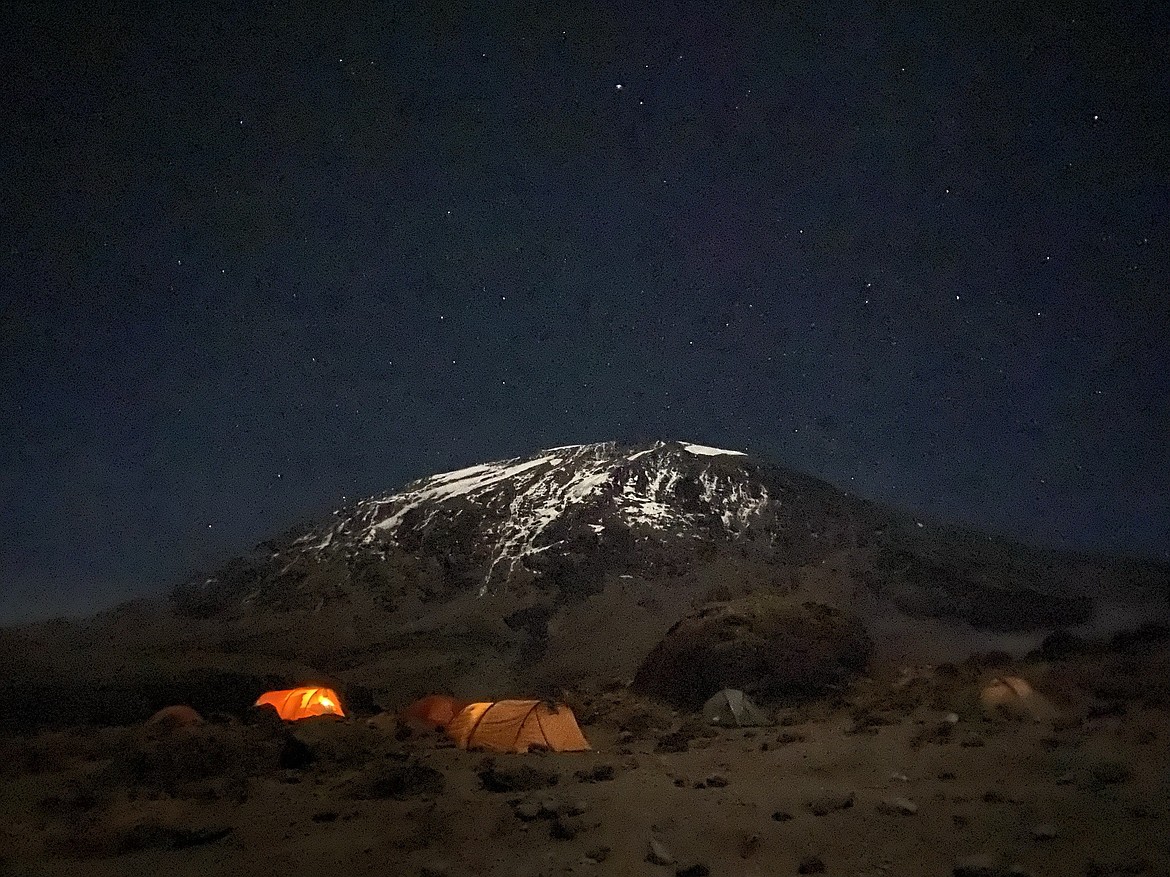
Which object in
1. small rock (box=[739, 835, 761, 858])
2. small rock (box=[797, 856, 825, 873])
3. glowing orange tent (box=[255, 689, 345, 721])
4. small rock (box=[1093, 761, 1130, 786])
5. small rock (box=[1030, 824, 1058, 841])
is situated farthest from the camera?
glowing orange tent (box=[255, 689, 345, 721])

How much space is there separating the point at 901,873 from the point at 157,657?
2843cm

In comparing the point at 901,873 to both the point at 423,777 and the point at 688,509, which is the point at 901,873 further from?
the point at 688,509

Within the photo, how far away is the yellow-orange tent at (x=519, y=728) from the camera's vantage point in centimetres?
1566

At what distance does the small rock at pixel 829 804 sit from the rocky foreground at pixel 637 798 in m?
0.04

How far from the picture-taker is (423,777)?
11.8m

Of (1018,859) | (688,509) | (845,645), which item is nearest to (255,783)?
(1018,859)

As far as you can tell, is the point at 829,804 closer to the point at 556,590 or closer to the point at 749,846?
the point at 749,846

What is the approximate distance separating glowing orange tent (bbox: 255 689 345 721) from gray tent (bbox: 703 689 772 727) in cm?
1176

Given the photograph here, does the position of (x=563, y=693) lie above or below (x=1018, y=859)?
below

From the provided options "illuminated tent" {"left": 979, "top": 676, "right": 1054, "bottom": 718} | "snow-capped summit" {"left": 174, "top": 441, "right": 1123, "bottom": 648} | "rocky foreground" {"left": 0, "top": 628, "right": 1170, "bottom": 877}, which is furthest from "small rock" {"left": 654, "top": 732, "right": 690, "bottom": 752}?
"snow-capped summit" {"left": 174, "top": 441, "right": 1123, "bottom": 648}

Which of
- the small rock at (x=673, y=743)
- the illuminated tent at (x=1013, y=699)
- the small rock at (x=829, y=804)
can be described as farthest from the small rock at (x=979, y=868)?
the illuminated tent at (x=1013, y=699)

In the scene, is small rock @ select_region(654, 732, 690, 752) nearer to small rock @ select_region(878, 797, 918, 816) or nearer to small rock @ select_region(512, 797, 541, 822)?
small rock @ select_region(512, 797, 541, 822)

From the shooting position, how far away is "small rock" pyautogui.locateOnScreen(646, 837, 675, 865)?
8.50 metres

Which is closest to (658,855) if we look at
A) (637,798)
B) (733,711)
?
(637,798)
